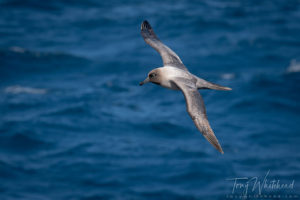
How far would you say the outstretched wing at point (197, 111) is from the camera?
1025cm

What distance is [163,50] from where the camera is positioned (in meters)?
13.7

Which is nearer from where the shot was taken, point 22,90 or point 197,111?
point 197,111

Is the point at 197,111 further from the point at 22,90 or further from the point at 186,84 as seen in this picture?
the point at 22,90

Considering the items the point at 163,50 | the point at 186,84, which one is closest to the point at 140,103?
the point at 163,50

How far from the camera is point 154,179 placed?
810 inches

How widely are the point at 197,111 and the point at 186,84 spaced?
1110 mm

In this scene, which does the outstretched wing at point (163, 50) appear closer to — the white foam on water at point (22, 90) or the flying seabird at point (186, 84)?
the flying seabird at point (186, 84)

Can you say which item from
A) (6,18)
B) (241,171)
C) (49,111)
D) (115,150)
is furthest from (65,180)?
(6,18)

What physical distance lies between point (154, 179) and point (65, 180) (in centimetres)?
361

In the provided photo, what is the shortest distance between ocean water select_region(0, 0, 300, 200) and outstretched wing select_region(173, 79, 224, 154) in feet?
30.0
